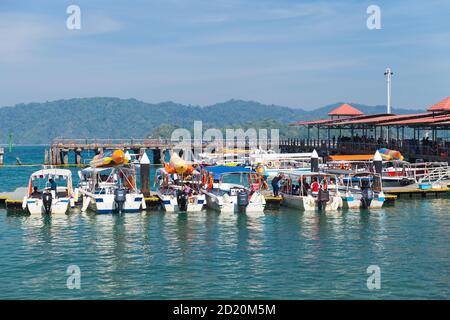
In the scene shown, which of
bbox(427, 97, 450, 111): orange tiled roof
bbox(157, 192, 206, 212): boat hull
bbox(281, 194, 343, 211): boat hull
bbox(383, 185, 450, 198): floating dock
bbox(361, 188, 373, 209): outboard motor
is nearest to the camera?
bbox(157, 192, 206, 212): boat hull

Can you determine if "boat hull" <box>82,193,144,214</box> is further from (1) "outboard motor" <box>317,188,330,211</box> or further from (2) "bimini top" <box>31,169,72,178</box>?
(1) "outboard motor" <box>317,188,330,211</box>

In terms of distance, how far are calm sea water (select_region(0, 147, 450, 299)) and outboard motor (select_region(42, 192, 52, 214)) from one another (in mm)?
1162

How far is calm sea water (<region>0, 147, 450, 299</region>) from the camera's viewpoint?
22.5 metres

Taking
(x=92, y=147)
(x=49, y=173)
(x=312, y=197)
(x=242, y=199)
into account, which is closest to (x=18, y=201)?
(x=49, y=173)

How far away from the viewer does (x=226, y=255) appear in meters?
27.7

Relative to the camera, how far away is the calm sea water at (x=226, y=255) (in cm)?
2248

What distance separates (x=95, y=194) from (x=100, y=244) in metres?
12.1

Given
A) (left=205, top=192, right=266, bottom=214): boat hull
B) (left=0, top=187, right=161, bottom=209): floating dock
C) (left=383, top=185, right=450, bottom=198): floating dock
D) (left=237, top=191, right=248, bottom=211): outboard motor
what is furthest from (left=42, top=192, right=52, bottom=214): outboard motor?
(left=383, top=185, right=450, bottom=198): floating dock

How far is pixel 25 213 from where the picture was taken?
40.1 m

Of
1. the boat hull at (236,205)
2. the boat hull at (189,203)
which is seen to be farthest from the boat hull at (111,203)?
the boat hull at (236,205)
